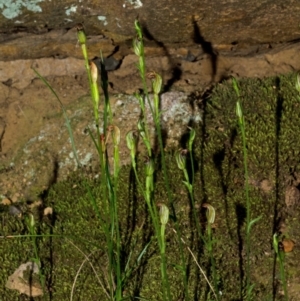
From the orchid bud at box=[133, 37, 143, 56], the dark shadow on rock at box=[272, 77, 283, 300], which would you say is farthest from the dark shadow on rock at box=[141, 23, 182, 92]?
the orchid bud at box=[133, 37, 143, 56]

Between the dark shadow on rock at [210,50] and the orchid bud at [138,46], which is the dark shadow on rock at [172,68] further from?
the orchid bud at [138,46]

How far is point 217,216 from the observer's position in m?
2.61

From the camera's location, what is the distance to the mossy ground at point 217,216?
242 cm

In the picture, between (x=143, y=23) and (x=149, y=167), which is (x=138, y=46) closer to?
(x=149, y=167)

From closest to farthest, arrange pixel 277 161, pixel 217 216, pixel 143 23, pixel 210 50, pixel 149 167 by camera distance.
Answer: pixel 149 167 → pixel 217 216 → pixel 277 161 → pixel 143 23 → pixel 210 50

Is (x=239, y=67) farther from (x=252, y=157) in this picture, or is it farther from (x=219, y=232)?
(x=219, y=232)

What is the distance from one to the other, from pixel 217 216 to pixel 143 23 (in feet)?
A: 3.05

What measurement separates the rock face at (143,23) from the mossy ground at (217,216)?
9.7 inches

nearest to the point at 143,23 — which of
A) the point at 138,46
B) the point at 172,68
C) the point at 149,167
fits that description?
the point at 172,68

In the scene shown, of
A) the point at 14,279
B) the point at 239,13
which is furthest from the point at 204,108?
the point at 14,279

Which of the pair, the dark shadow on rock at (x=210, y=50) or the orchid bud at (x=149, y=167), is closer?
the orchid bud at (x=149, y=167)

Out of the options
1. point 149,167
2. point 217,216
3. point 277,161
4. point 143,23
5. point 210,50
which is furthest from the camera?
point 210,50

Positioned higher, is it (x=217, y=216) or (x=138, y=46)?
(x=138, y=46)

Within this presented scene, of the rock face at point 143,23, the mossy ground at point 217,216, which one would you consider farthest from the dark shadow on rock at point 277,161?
the rock face at point 143,23
